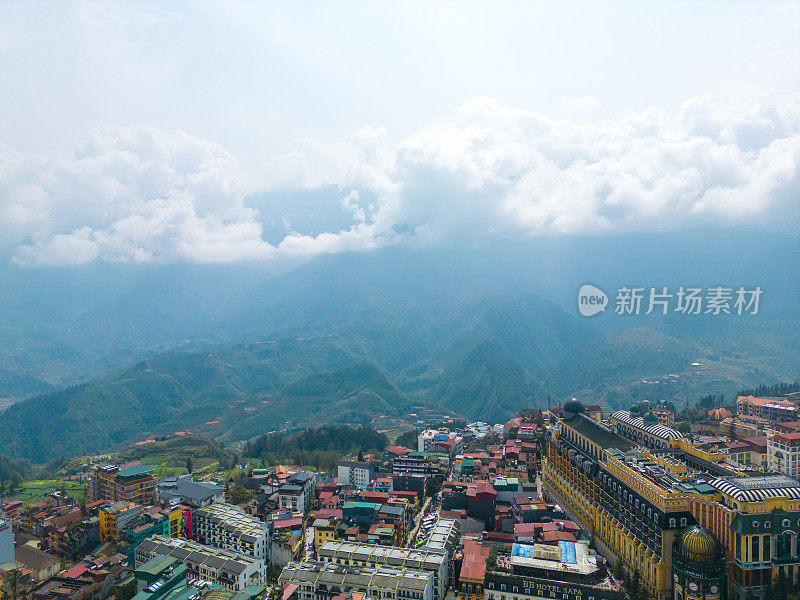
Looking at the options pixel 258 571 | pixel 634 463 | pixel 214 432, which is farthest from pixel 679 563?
pixel 214 432

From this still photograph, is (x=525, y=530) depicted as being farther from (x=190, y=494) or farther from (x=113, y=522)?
(x=113, y=522)

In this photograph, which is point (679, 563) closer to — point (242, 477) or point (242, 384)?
point (242, 477)

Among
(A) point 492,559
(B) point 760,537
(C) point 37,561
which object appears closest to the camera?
(B) point 760,537

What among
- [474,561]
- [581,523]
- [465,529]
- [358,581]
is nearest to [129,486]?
[358,581]

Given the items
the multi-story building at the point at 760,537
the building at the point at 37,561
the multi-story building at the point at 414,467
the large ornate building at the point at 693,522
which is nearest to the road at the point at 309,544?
the multi-story building at the point at 414,467

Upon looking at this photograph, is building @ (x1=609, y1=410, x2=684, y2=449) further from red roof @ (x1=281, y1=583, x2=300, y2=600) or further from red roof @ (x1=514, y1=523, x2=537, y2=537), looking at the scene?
red roof @ (x1=281, y1=583, x2=300, y2=600)

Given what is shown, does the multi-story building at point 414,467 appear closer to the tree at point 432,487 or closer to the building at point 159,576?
the tree at point 432,487
